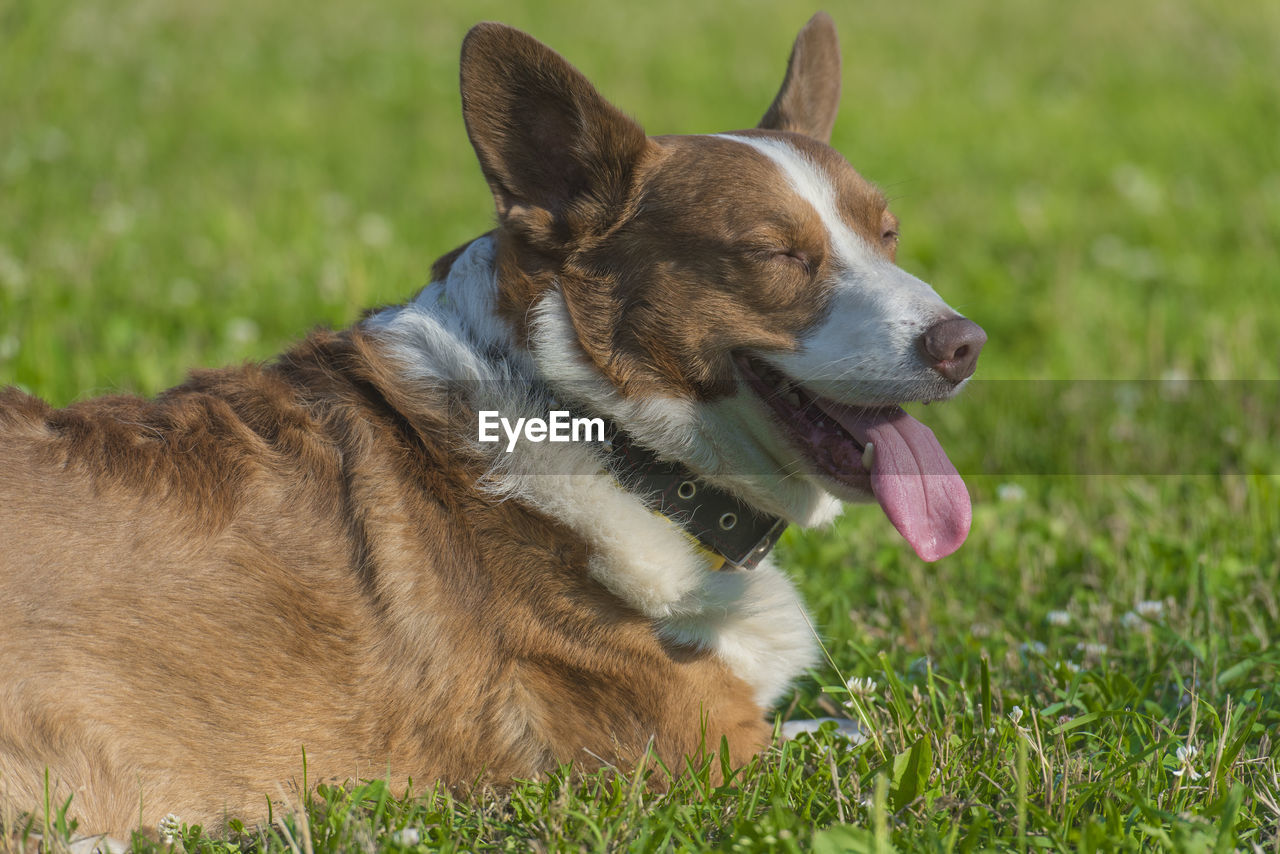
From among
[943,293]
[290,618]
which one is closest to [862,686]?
[290,618]

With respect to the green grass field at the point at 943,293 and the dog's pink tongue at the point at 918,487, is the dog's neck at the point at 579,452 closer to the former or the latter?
the dog's pink tongue at the point at 918,487

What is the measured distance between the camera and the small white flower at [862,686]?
9.33 ft

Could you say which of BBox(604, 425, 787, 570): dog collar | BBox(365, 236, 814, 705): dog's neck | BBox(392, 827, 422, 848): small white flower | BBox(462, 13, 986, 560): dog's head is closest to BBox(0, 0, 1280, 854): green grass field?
BBox(392, 827, 422, 848): small white flower

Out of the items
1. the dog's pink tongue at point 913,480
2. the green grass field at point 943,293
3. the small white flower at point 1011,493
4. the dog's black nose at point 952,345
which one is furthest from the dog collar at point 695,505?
the small white flower at point 1011,493

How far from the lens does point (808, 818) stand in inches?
97.7

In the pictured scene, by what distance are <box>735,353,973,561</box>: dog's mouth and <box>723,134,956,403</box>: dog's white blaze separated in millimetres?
80

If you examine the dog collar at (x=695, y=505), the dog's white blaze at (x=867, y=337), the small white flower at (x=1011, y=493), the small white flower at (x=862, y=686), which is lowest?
the small white flower at (x=1011, y=493)

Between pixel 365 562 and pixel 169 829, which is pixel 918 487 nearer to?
pixel 365 562

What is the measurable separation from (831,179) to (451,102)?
26.0 ft

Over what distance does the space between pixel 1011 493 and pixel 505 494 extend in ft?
7.43

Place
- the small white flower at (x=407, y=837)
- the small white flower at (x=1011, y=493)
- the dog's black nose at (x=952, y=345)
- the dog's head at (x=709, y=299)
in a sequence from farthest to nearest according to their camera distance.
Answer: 1. the small white flower at (x=1011, y=493)
2. the dog's head at (x=709, y=299)
3. the dog's black nose at (x=952, y=345)
4. the small white flower at (x=407, y=837)

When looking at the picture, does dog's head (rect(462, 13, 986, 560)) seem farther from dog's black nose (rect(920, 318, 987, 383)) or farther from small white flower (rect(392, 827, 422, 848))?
small white flower (rect(392, 827, 422, 848))

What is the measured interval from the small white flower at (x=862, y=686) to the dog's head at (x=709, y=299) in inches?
14.4

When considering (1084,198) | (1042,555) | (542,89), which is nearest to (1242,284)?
(1084,198)
